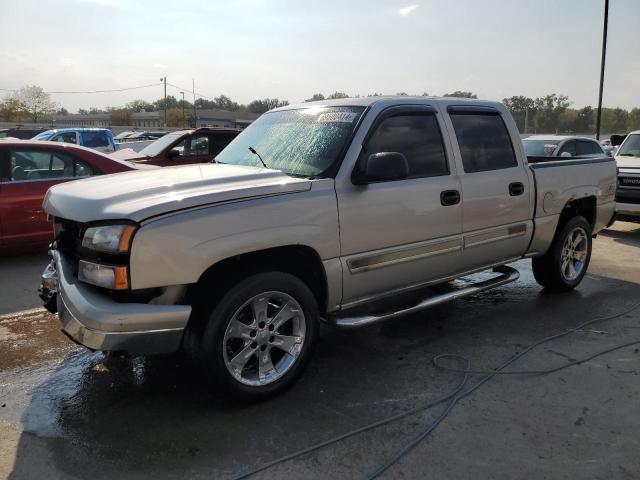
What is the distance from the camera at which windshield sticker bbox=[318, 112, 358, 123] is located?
4021mm

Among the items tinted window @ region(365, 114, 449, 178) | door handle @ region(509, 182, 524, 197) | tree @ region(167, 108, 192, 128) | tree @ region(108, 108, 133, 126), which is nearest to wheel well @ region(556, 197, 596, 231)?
door handle @ region(509, 182, 524, 197)

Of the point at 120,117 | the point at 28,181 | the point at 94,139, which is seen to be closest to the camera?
the point at 28,181

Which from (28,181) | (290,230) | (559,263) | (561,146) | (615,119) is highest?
(615,119)

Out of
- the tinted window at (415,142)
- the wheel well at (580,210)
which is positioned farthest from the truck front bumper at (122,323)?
the wheel well at (580,210)

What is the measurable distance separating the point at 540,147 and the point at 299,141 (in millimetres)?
9449

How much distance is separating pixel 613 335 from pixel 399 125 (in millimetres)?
2591

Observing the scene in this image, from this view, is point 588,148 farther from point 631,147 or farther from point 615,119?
point 615,119

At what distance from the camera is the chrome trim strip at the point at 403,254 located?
3787 millimetres

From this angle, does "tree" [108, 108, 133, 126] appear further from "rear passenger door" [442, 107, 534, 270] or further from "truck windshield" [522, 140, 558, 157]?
"rear passenger door" [442, 107, 534, 270]

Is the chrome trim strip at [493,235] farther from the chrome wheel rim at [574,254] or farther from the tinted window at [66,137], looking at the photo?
the tinted window at [66,137]

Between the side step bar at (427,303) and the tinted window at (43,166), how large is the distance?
4.73 meters

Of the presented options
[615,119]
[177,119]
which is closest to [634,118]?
[615,119]

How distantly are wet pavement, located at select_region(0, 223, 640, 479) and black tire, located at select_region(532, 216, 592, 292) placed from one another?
37.9 inches

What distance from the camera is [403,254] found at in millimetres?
4035
